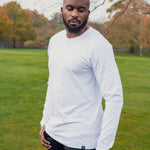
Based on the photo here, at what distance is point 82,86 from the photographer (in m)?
1.96

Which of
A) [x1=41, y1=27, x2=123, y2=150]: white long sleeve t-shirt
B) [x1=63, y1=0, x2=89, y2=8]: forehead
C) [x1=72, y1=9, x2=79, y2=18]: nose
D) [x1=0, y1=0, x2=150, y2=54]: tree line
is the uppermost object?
[x1=63, y1=0, x2=89, y2=8]: forehead

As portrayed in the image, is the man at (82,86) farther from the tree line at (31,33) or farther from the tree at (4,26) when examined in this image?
the tree at (4,26)

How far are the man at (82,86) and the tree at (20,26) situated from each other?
87.8m

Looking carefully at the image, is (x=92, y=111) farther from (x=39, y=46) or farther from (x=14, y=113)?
(x=39, y=46)

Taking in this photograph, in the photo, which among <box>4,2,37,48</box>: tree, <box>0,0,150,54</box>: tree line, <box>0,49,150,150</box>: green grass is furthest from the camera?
<box>4,2,37,48</box>: tree

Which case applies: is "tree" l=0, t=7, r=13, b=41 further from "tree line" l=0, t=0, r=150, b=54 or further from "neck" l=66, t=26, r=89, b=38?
"neck" l=66, t=26, r=89, b=38

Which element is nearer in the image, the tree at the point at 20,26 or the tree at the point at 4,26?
the tree at the point at 4,26

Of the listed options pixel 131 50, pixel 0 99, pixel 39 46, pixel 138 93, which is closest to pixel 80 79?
pixel 0 99

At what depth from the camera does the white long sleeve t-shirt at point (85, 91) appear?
1858 millimetres

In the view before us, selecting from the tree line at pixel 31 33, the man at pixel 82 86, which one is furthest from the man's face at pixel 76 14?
the tree line at pixel 31 33

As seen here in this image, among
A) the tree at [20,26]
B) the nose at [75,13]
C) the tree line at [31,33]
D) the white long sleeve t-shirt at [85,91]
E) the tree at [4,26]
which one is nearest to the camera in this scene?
the white long sleeve t-shirt at [85,91]

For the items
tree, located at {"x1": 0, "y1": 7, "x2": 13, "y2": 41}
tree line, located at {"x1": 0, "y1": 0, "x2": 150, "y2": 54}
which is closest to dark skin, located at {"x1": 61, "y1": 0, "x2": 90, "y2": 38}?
tree line, located at {"x1": 0, "y1": 0, "x2": 150, "y2": 54}

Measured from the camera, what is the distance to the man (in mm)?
1861

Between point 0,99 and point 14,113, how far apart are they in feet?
6.94
